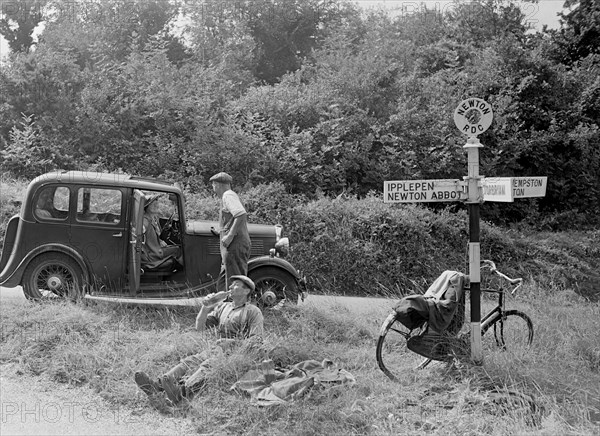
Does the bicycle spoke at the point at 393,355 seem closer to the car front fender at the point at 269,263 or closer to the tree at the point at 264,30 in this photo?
the car front fender at the point at 269,263

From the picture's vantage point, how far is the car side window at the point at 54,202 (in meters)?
8.02

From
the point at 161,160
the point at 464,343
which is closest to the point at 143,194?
the point at 464,343

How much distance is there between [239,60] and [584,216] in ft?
43.5

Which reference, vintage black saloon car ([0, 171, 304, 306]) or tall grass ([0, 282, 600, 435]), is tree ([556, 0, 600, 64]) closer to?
tall grass ([0, 282, 600, 435])

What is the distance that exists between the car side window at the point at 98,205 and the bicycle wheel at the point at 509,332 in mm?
4770

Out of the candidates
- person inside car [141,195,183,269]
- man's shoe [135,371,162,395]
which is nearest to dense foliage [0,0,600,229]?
person inside car [141,195,183,269]

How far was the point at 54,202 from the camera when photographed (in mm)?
8062

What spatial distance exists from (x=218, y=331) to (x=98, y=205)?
2.85 metres

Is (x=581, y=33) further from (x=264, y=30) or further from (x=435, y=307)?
(x=435, y=307)

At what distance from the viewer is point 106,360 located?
602cm

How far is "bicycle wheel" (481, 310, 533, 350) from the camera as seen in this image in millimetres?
6547

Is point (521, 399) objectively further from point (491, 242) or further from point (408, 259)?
point (491, 242)

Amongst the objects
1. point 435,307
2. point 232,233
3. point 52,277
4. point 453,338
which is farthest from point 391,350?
point 52,277

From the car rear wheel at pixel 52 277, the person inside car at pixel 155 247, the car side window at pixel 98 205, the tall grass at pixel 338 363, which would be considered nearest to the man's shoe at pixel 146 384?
the tall grass at pixel 338 363
